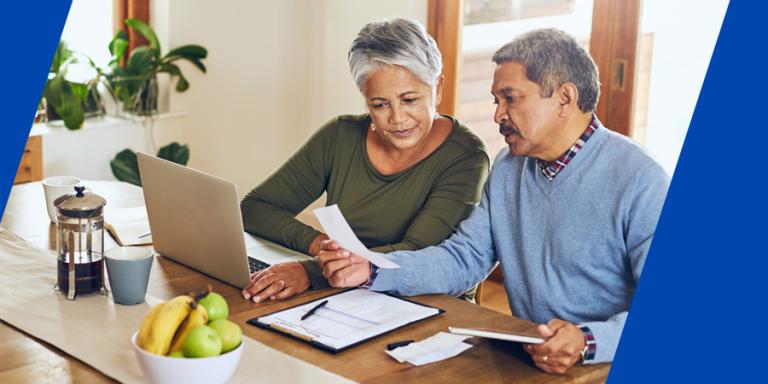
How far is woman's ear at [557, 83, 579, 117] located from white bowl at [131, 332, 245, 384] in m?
0.88

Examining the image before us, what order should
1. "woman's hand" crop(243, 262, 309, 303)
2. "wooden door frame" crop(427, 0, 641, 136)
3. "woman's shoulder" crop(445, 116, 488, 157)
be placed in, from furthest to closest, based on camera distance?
"wooden door frame" crop(427, 0, 641, 136), "woman's shoulder" crop(445, 116, 488, 157), "woman's hand" crop(243, 262, 309, 303)

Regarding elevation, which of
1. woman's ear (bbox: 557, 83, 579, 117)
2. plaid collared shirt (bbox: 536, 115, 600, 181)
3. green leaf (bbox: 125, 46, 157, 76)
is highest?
woman's ear (bbox: 557, 83, 579, 117)

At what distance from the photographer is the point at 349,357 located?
1.58m

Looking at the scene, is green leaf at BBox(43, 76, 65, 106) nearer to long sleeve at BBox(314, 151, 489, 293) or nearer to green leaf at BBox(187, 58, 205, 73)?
green leaf at BBox(187, 58, 205, 73)

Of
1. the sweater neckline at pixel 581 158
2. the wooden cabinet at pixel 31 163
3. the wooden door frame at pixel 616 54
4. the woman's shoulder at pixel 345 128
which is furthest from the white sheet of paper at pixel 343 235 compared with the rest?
the wooden cabinet at pixel 31 163

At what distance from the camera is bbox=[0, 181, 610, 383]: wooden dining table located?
1510 millimetres

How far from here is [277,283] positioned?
1901 millimetres

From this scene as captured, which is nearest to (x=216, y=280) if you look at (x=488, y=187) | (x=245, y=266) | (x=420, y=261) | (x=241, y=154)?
(x=245, y=266)

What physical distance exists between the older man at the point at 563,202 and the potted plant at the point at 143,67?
9.14 ft

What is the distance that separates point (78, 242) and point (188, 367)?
2.00 ft

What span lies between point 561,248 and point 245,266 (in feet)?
2.10

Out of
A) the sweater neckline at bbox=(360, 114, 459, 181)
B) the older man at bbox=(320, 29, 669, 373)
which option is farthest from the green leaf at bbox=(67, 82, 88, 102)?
the older man at bbox=(320, 29, 669, 373)

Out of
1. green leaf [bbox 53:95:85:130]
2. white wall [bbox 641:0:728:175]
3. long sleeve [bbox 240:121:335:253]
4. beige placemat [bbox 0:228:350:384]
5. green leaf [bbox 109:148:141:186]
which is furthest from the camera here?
green leaf [bbox 109:148:141:186]

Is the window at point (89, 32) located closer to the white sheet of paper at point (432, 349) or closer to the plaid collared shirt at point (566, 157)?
the plaid collared shirt at point (566, 157)
